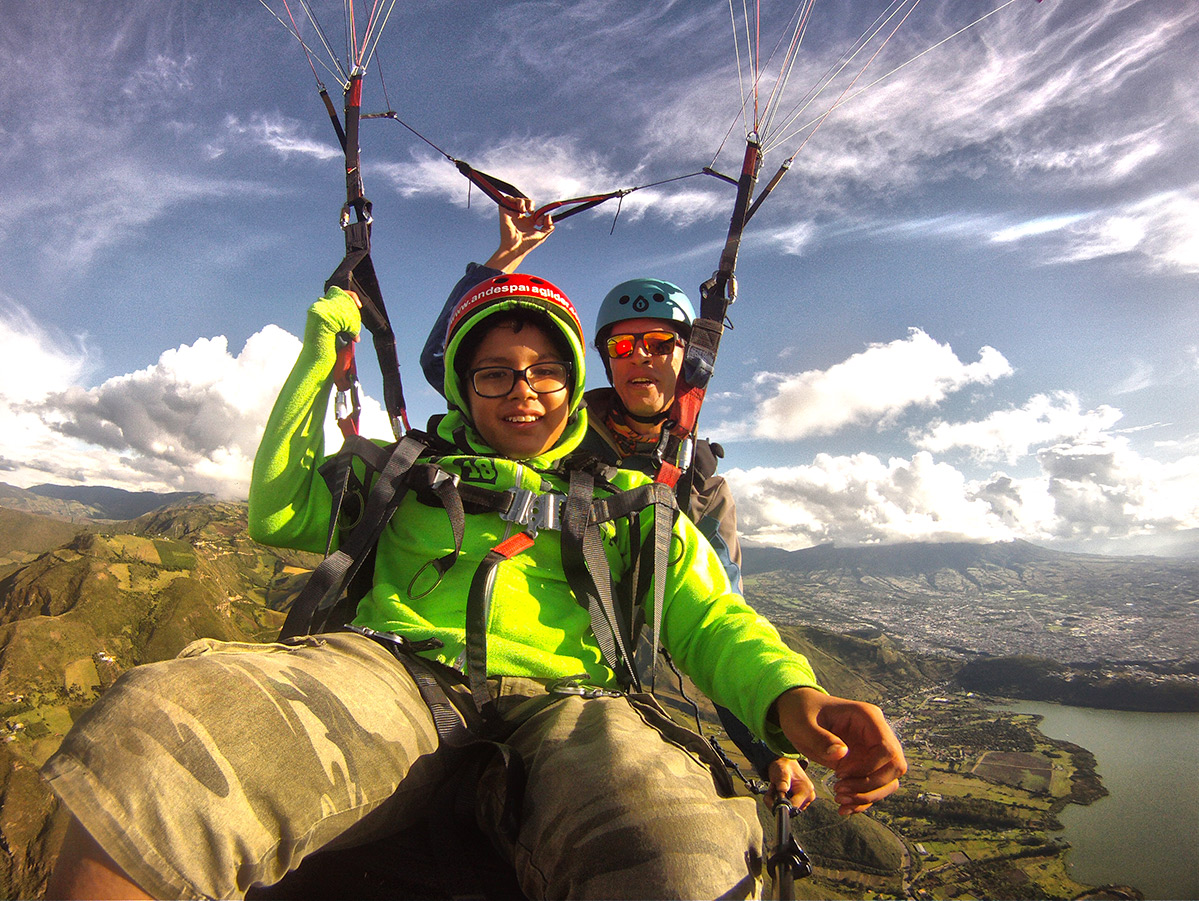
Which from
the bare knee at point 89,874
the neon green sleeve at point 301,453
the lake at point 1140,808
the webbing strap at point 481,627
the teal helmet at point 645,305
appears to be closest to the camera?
the bare knee at point 89,874

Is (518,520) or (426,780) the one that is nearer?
(426,780)

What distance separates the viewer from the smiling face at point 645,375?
532 cm

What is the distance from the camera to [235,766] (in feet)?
4.87

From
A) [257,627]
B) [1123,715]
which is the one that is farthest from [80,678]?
[1123,715]

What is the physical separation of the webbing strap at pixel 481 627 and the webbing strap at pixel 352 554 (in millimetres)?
563

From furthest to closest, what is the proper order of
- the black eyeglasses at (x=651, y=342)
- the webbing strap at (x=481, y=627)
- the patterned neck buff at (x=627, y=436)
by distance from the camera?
the black eyeglasses at (x=651, y=342) → the patterned neck buff at (x=627, y=436) → the webbing strap at (x=481, y=627)

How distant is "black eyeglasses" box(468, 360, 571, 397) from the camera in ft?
10.7

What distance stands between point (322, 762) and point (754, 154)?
6.81 m

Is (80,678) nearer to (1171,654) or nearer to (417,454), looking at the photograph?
(417,454)

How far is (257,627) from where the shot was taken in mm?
101438

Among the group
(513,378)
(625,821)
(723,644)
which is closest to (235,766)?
(625,821)

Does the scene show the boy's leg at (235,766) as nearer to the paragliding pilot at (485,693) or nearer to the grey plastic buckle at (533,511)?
the paragliding pilot at (485,693)

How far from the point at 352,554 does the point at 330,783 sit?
1.18 meters

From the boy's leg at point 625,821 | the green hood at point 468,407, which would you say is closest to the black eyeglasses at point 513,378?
the green hood at point 468,407
